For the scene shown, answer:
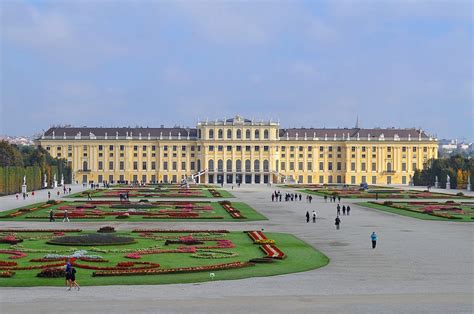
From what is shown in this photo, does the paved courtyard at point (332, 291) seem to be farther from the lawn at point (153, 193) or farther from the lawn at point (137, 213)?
the lawn at point (153, 193)

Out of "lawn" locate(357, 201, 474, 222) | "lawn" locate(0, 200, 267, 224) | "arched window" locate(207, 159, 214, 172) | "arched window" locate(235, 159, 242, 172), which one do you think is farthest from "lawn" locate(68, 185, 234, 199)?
"arched window" locate(235, 159, 242, 172)

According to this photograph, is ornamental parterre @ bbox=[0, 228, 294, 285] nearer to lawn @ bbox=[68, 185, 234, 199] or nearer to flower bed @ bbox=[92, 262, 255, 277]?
flower bed @ bbox=[92, 262, 255, 277]

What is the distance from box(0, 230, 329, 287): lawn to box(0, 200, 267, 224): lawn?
9.57m

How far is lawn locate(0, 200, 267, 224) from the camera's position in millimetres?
43594

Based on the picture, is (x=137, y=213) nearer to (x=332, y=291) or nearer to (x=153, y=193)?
(x=332, y=291)

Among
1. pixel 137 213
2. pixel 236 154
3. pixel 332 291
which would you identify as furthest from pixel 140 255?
pixel 236 154

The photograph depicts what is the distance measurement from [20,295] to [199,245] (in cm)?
1128

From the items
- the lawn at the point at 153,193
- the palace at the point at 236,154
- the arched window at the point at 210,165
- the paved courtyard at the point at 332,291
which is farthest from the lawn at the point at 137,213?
the palace at the point at 236,154

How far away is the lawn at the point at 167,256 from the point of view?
843 inches

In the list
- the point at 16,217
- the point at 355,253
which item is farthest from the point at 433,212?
the point at 16,217

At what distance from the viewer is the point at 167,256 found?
26.0 metres

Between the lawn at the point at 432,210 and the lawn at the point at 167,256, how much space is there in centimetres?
1502

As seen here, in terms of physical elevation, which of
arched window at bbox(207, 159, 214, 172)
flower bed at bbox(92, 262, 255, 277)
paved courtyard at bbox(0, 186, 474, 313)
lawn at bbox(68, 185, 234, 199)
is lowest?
paved courtyard at bbox(0, 186, 474, 313)

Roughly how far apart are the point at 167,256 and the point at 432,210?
28.8 m
